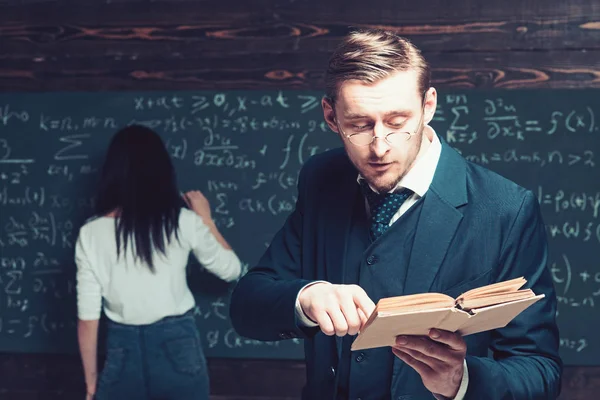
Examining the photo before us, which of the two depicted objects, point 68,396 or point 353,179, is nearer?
point 353,179

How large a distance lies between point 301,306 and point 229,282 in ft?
7.39

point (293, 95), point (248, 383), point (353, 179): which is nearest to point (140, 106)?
point (293, 95)

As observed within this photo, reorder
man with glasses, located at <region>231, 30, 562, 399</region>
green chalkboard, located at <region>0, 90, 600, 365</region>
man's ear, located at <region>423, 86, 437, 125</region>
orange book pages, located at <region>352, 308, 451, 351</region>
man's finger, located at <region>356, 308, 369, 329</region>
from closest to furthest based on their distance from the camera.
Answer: orange book pages, located at <region>352, 308, 451, 351</region>
man's finger, located at <region>356, 308, 369, 329</region>
man with glasses, located at <region>231, 30, 562, 399</region>
man's ear, located at <region>423, 86, 437, 125</region>
green chalkboard, located at <region>0, 90, 600, 365</region>

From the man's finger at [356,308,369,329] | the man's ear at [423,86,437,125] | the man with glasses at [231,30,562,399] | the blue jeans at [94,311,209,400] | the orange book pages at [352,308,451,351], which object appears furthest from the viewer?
the blue jeans at [94,311,209,400]

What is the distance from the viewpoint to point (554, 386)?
141cm

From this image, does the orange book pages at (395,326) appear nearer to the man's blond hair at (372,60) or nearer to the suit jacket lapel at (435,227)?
the suit jacket lapel at (435,227)

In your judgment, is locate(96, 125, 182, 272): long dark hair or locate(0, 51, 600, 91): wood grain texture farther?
locate(0, 51, 600, 91): wood grain texture

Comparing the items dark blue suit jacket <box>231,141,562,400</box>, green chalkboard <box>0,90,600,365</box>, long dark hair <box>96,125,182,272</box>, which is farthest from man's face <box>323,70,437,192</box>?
green chalkboard <box>0,90,600,365</box>

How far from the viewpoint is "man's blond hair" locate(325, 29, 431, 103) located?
1408 mm

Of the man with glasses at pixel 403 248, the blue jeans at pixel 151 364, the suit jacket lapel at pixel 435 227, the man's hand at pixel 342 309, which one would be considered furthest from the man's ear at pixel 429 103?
the blue jeans at pixel 151 364

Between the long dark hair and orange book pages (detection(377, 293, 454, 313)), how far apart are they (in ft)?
6.73

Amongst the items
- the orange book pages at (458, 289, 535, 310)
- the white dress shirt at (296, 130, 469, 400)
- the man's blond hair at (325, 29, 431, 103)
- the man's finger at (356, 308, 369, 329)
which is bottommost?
the man's finger at (356, 308, 369, 329)

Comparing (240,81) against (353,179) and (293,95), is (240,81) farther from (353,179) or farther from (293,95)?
(353,179)

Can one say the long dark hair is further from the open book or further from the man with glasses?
the open book
